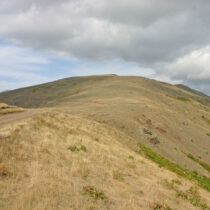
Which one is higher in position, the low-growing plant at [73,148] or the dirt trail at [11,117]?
the dirt trail at [11,117]

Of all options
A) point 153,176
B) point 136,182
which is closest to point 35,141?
point 136,182

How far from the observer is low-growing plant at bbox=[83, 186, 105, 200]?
30.5 ft

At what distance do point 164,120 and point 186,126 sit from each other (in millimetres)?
7029

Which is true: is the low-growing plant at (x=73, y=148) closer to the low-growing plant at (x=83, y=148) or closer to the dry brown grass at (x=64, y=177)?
the dry brown grass at (x=64, y=177)

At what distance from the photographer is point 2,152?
1120 centimetres

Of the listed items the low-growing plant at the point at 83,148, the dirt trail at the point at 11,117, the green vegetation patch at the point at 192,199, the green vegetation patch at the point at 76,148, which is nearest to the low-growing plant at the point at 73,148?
the green vegetation patch at the point at 76,148

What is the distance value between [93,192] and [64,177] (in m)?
1.75

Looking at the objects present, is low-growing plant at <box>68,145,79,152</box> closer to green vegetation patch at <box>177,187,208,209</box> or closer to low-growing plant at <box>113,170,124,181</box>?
low-growing plant at <box>113,170,124,181</box>

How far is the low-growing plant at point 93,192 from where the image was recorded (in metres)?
9.30

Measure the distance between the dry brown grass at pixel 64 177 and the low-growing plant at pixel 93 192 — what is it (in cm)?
5

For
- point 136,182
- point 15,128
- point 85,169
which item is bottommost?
point 136,182

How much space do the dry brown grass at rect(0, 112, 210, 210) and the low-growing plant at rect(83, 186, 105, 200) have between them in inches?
2.1

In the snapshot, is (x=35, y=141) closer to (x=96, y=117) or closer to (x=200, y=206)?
(x=200, y=206)

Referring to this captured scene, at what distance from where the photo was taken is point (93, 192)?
31.2 ft
